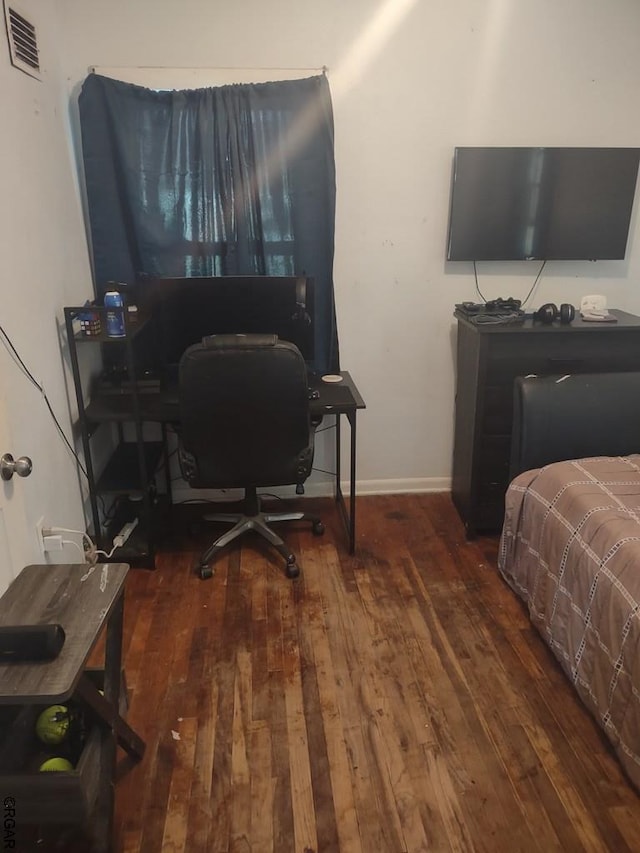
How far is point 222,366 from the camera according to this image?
2256mm

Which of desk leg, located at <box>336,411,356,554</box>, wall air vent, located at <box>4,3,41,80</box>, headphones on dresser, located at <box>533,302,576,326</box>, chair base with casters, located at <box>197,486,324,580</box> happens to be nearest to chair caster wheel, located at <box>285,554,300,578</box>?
chair base with casters, located at <box>197,486,324,580</box>

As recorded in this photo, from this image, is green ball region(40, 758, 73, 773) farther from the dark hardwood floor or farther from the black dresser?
the black dresser

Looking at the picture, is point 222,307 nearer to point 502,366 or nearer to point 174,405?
point 174,405

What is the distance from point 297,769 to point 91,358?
188 cm

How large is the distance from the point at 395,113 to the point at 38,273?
173cm

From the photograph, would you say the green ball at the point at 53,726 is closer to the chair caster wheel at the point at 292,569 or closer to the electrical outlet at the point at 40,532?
the electrical outlet at the point at 40,532

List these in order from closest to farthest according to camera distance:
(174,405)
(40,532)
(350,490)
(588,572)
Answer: (588,572) < (40,532) < (174,405) < (350,490)

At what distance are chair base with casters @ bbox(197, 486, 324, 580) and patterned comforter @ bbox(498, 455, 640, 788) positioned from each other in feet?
2.92

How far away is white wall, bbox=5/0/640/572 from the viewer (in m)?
2.58

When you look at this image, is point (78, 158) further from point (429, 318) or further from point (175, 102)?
point (429, 318)

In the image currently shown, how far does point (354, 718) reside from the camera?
1.94 m

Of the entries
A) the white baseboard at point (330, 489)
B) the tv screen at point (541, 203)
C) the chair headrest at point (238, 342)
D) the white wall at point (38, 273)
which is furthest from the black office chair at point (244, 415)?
the tv screen at point (541, 203)

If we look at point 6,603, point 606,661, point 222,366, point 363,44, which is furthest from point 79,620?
point 363,44

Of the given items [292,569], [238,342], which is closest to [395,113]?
[238,342]
